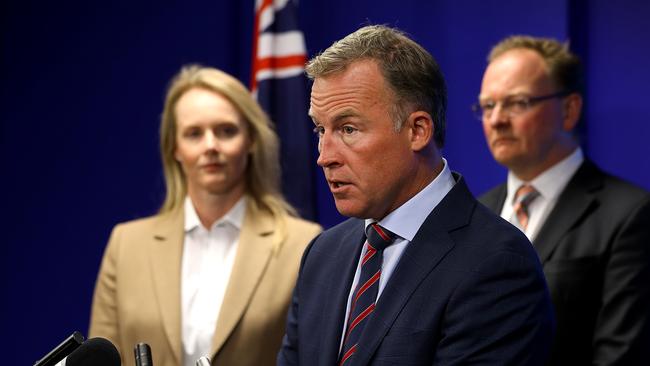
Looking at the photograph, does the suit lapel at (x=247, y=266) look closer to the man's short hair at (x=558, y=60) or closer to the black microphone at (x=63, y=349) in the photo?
the man's short hair at (x=558, y=60)

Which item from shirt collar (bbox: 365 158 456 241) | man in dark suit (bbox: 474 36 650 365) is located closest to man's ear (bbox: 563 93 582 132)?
man in dark suit (bbox: 474 36 650 365)

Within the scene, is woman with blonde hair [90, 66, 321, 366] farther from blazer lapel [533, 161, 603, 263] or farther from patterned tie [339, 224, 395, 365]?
patterned tie [339, 224, 395, 365]

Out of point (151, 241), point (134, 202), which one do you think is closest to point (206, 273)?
point (151, 241)

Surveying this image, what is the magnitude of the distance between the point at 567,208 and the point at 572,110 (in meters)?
0.50

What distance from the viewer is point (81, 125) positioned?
5117 mm

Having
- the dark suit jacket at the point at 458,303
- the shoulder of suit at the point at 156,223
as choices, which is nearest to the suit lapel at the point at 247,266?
the shoulder of suit at the point at 156,223

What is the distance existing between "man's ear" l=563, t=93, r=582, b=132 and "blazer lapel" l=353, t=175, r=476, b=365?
62.5 inches

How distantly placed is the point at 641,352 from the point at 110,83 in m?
3.11

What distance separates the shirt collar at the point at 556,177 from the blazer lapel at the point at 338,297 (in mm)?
1278

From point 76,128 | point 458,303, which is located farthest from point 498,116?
point 76,128

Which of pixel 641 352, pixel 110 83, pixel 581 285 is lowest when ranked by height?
pixel 641 352

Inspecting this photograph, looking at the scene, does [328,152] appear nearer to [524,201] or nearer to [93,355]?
[93,355]

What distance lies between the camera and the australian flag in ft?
14.8

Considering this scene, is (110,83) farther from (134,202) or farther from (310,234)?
(310,234)
